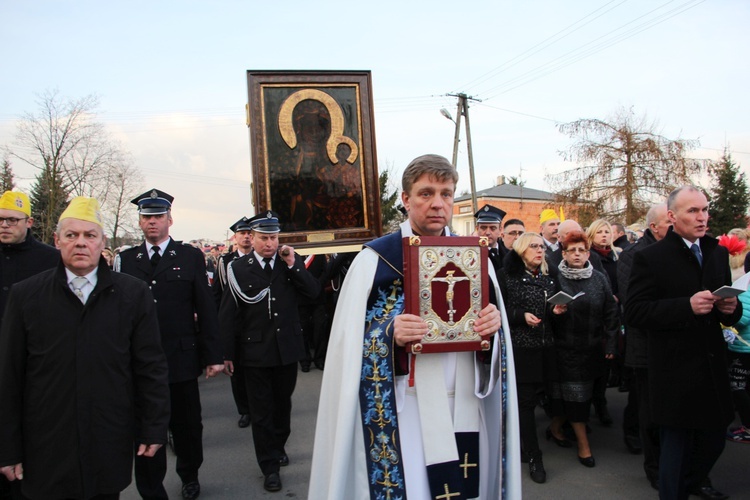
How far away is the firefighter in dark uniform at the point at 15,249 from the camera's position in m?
4.12

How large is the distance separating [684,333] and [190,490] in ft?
12.9

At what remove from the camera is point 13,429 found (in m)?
2.80

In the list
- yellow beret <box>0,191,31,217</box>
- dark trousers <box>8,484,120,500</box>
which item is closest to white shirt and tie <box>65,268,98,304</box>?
dark trousers <box>8,484,120,500</box>


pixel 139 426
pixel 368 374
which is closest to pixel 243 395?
pixel 139 426

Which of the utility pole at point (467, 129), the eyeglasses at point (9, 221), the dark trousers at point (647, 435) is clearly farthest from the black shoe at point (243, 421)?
the utility pole at point (467, 129)

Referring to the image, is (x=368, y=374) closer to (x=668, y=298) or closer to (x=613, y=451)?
(x=668, y=298)

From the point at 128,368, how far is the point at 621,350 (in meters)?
4.78

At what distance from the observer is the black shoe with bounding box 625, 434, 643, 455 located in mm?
5438

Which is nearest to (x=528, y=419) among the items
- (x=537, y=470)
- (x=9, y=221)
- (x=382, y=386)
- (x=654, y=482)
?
(x=537, y=470)

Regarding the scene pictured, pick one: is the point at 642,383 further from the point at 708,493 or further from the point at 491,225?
the point at 491,225

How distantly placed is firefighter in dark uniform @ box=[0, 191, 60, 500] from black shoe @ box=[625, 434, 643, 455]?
17.4 feet

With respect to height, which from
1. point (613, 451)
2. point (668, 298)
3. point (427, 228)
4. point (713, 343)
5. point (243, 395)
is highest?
point (427, 228)

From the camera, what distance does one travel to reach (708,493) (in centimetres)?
440

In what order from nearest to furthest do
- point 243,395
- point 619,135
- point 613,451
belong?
point 613,451 → point 243,395 → point 619,135
